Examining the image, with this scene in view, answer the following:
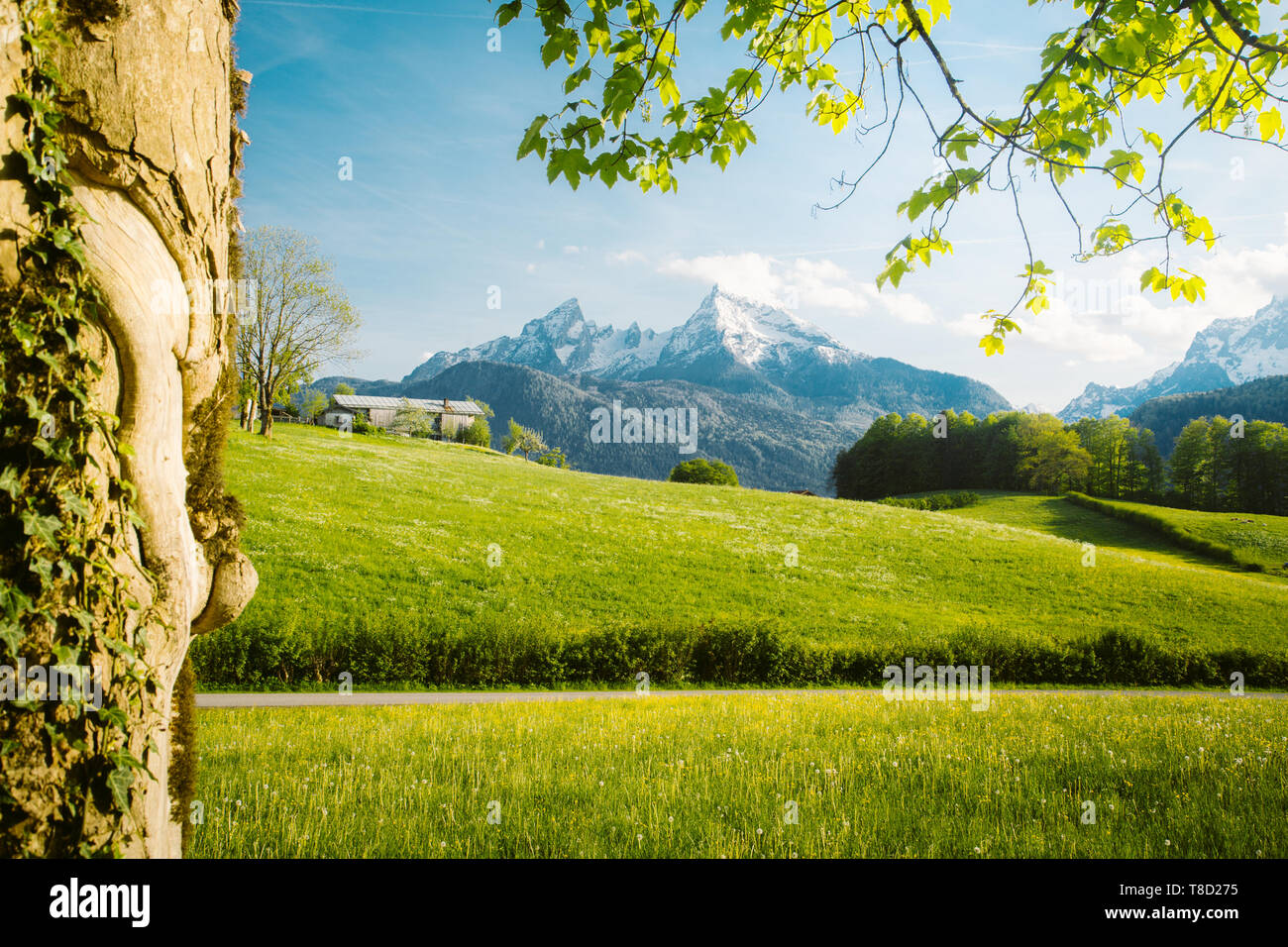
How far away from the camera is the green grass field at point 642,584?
15.7 meters

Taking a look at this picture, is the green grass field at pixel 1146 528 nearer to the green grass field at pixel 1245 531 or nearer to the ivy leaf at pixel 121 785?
the green grass field at pixel 1245 531

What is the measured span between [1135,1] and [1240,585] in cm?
4126

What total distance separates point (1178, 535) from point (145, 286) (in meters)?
64.9

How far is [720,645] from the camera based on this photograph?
16.8 metres

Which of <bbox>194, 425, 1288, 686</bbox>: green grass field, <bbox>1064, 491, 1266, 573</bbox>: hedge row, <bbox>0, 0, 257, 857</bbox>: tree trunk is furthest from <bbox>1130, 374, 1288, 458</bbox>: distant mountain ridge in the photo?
<bbox>0, 0, 257, 857</bbox>: tree trunk

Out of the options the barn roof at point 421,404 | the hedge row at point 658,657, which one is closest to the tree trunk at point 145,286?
the hedge row at point 658,657

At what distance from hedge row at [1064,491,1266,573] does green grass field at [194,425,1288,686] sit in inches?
83.9

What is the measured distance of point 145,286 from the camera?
3.20 meters

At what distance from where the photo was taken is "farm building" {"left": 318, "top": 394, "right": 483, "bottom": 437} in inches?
4471

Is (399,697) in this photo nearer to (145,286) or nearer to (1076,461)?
(145,286)

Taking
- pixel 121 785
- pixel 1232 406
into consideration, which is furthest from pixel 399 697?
pixel 1232 406

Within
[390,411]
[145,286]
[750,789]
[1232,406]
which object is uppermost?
[1232,406]
